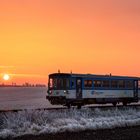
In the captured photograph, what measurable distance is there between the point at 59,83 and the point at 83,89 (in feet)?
7.38

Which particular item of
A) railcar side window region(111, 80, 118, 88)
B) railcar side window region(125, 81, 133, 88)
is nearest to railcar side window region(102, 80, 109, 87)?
railcar side window region(111, 80, 118, 88)

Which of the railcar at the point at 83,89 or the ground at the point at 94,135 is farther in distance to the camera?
the railcar at the point at 83,89

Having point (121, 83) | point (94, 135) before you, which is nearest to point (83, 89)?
point (121, 83)

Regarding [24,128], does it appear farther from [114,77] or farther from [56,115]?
[114,77]

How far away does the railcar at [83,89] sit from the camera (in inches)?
1444

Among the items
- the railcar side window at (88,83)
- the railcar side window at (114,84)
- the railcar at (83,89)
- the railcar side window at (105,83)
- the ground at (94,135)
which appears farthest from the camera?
the railcar side window at (114,84)

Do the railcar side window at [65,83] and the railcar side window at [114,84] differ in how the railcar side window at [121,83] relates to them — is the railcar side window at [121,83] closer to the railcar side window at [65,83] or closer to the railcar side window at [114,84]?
the railcar side window at [114,84]

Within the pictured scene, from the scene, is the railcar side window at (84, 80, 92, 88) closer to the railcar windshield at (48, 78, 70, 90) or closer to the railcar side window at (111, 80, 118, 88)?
the railcar windshield at (48, 78, 70, 90)

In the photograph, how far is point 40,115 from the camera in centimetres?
2456

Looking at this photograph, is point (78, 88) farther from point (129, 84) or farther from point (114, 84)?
point (129, 84)

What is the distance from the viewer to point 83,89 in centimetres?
3738

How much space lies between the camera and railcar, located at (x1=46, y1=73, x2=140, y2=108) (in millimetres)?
36688

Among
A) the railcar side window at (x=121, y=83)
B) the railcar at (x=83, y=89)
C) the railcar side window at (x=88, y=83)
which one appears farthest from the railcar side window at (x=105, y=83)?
the railcar side window at (x=121, y=83)

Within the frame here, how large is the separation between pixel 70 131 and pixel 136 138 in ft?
12.8
